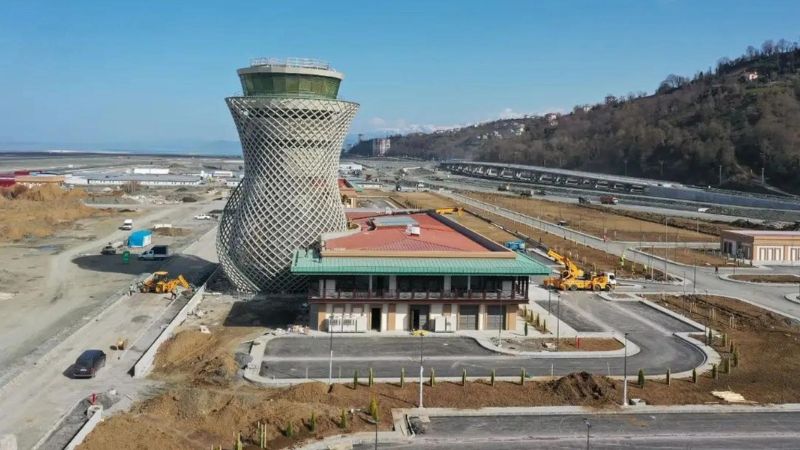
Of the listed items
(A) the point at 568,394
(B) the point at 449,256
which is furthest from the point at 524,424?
(B) the point at 449,256

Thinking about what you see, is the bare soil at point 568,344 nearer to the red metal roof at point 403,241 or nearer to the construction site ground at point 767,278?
the red metal roof at point 403,241

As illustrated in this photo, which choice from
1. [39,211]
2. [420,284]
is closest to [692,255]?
[420,284]

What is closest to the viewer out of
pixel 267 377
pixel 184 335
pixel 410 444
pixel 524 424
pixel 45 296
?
pixel 410 444

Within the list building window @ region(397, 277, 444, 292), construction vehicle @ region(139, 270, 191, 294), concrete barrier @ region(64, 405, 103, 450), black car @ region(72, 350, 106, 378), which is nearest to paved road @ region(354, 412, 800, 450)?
concrete barrier @ region(64, 405, 103, 450)

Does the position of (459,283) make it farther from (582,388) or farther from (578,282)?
(578,282)

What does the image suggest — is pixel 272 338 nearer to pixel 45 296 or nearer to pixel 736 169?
pixel 45 296
